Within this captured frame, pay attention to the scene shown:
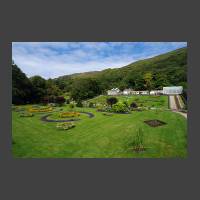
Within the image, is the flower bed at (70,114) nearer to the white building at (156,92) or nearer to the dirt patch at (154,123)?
the dirt patch at (154,123)

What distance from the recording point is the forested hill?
1283cm

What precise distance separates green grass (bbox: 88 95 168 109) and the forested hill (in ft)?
1.93

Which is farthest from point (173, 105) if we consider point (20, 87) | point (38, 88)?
point (20, 87)

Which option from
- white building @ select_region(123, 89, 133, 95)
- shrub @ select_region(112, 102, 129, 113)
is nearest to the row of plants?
shrub @ select_region(112, 102, 129, 113)

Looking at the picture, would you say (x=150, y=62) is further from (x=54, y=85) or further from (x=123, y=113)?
(x=54, y=85)

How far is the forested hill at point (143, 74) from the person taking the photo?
12828mm

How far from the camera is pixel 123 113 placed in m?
13.6

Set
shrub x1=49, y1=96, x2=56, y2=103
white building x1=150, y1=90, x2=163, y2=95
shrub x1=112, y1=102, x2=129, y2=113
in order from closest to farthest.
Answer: white building x1=150, y1=90, x2=163, y2=95 < shrub x1=112, y1=102, x2=129, y2=113 < shrub x1=49, y1=96, x2=56, y2=103

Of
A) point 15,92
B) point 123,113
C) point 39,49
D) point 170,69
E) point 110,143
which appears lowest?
point 110,143

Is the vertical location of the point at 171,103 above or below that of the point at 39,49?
below

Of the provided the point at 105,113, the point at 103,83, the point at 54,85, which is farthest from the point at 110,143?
the point at 54,85

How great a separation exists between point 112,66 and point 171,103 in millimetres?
4038

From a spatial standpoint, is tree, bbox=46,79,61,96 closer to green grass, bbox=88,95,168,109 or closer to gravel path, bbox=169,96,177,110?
green grass, bbox=88,95,168,109

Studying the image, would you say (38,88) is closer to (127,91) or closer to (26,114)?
(26,114)
